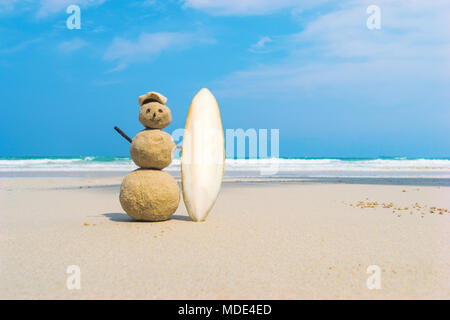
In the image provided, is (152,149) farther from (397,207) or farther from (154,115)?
(397,207)

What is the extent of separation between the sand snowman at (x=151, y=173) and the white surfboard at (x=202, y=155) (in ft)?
0.89

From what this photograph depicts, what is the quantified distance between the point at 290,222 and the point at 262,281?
3351 mm

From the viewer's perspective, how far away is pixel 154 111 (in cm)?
695

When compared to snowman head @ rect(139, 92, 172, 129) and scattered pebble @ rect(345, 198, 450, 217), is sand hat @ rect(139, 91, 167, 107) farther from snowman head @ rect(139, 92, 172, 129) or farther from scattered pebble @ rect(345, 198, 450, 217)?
scattered pebble @ rect(345, 198, 450, 217)

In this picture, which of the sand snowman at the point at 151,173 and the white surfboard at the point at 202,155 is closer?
the sand snowman at the point at 151,173

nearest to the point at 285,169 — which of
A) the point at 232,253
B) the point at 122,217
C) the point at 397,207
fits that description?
the point at 397,207

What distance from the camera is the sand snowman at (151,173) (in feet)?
21.9

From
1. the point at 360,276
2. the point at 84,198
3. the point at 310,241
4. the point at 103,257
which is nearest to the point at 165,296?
the point at 103,257

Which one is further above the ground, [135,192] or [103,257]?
[135,192]

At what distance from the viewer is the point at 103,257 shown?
16.0 feet

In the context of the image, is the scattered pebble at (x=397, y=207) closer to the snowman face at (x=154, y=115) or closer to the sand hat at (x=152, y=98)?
the snowman face at (x=154, y=115)

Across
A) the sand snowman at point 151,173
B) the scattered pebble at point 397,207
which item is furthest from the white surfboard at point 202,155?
the scattered pebble at point 397,207

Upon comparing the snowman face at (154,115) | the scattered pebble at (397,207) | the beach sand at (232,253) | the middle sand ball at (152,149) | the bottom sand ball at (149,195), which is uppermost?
the snowman face at (154,115)

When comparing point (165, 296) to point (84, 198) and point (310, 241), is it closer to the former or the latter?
point (310, 241)
